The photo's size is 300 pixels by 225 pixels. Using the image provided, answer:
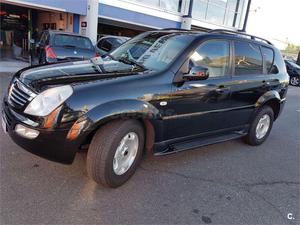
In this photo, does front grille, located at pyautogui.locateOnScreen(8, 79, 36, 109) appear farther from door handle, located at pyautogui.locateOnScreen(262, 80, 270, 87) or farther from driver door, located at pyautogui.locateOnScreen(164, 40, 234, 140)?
door handle, located at pyautogui.locateOnScreen(262, 80, 270, 87)

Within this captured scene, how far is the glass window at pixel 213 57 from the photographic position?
12.1 feet

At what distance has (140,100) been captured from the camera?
306 centimetres

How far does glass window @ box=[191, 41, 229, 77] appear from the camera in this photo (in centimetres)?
368

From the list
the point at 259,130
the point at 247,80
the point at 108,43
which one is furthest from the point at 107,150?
the point at 108,43

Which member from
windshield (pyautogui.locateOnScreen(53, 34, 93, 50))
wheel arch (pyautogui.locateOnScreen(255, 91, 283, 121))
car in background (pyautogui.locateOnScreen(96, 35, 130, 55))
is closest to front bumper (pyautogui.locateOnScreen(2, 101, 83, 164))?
wheel arch (pyautogui.locateOnScreen(255, 91, 283, 121))

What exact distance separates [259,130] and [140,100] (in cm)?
293

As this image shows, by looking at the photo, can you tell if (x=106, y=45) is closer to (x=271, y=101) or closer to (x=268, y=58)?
(x=268, y=58)

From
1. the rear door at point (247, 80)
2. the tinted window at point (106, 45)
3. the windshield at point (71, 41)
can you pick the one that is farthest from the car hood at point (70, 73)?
the tinted window at point (106, 45)

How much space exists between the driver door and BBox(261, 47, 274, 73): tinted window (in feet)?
3.63

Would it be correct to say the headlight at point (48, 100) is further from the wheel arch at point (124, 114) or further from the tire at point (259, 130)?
the tire at point (259, 130)

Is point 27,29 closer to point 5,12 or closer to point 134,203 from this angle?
point 5,12

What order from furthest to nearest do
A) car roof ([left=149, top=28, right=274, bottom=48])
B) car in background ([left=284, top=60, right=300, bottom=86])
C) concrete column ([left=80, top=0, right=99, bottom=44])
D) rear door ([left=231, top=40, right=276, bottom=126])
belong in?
car in background ([left=284, top=60, right=300, bottom=86]) → concrete column ([left=80, top=0, right=99, bottom=44]) → rear door ([left=231, top=40, right=276, bottom=126]) → car roof ([left=149, top=28, right=274, bottom=48])

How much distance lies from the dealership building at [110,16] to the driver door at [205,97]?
10949mm

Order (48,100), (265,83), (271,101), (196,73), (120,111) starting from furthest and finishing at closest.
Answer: (271,101) → (265,83) → (196,73) → (120,111) → (48,100)
